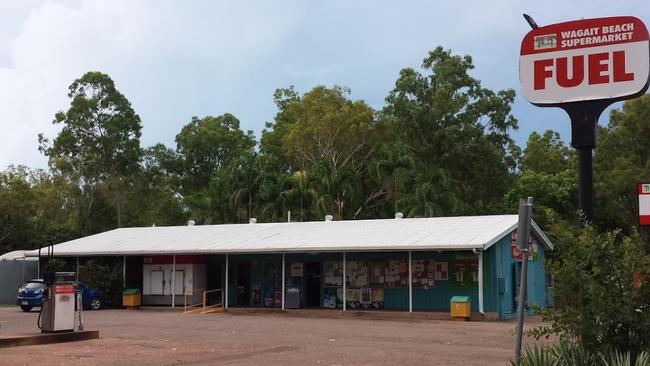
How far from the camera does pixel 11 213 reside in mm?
50938

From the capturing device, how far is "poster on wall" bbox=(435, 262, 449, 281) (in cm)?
2753

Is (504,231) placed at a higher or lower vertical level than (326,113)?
lower

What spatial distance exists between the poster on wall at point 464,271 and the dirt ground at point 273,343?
8.62 ft

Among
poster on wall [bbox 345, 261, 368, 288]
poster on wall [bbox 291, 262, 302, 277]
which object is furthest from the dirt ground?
poster on wall [bbox 291, 262, 302, 277]

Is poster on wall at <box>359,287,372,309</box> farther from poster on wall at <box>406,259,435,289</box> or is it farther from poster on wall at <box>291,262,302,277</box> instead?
poster on wall at <box>291,262,302,277</box>

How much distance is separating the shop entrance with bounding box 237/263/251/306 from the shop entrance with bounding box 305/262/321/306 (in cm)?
313

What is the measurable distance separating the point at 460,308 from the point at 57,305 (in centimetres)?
1324

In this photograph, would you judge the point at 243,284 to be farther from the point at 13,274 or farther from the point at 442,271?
the point at 13,274

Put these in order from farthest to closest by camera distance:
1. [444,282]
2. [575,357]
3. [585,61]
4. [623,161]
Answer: [623,161] → [444,282] → [585,61] → [575,357]

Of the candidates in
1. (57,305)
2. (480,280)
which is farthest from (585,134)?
(480,280)

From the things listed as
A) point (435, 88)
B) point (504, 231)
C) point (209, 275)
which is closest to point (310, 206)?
point (435, 88)

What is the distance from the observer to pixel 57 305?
17859 mm

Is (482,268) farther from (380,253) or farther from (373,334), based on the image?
(373,334)

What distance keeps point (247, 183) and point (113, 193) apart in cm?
1510
